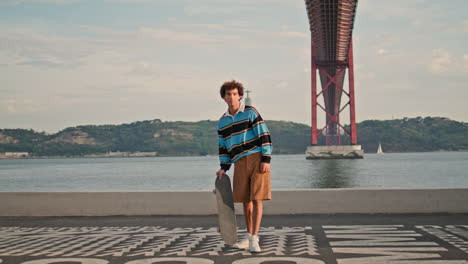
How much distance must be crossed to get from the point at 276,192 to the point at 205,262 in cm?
306

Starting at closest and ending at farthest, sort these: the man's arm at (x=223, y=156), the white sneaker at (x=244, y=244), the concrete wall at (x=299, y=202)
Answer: the white sneaker at (x=244, y=244) < the man's arm at (x=223, y=156) < the concrete wall at (x=299, y=202)

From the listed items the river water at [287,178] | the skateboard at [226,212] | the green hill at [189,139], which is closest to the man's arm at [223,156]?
the skateboard at [226,212]

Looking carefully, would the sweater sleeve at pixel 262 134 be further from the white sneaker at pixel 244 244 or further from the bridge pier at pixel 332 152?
the bridge pier at pixel 332 152

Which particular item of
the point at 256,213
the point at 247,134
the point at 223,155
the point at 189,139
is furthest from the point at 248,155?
the point at 189,139

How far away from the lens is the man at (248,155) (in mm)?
4805

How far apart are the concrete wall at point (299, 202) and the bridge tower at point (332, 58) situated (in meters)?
36.7

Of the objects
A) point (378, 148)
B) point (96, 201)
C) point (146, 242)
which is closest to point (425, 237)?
point (146, 242)

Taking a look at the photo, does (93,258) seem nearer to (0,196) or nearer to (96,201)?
(96,201)

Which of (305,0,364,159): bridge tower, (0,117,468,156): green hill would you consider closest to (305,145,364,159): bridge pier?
(305,0,364,159): bridge tower

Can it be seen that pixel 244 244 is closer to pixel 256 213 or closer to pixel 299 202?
pixel 256 213

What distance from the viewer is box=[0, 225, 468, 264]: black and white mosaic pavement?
4367 mm

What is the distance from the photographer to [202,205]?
737cm

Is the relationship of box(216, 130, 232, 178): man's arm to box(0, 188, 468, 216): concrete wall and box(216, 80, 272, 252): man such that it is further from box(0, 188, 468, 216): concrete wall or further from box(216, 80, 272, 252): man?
box(0, 188, 468, 216): concrete wall

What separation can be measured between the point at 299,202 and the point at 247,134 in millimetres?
2659
